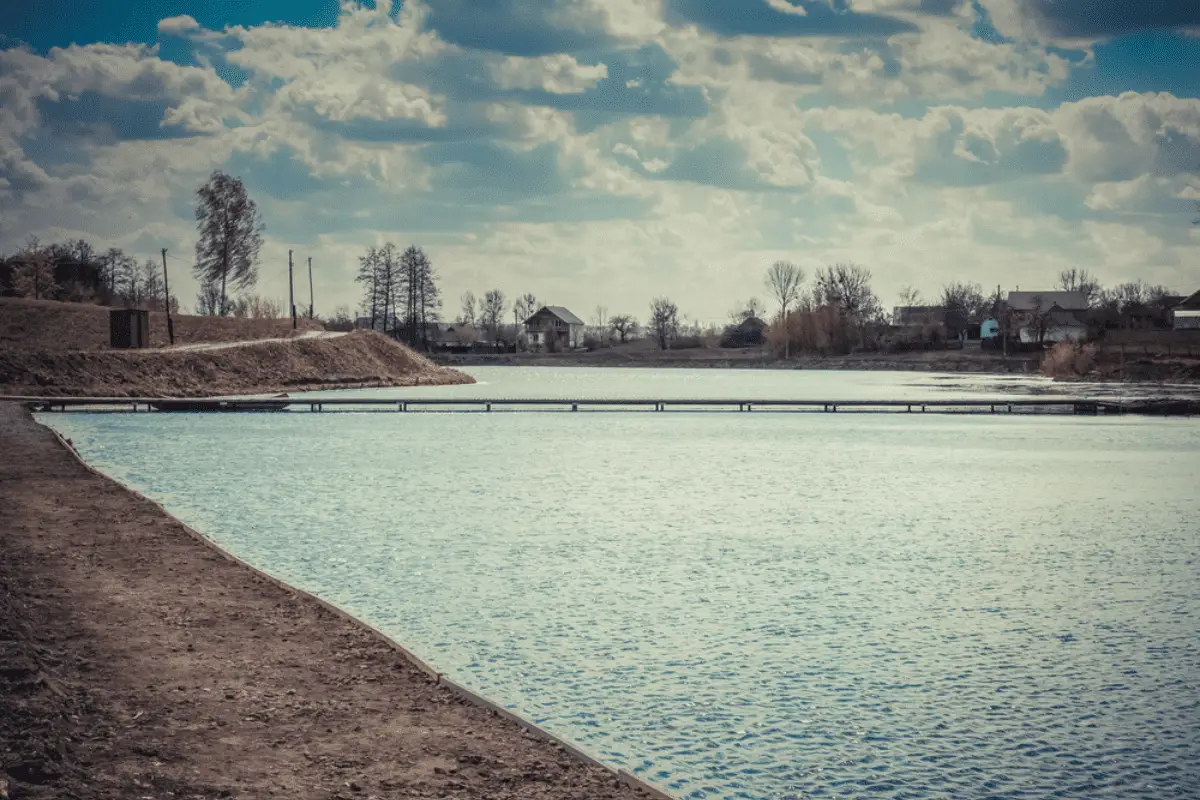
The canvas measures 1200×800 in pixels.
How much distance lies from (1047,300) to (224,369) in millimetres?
94863

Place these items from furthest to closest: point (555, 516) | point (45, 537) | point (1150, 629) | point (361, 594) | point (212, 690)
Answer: point (555, 516)
point (45, 537)
point (361, 594)
point (1150, 629)
point (212, 690)

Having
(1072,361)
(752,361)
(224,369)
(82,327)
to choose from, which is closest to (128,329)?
(224,369)

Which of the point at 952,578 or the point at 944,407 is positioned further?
the point at 944,407

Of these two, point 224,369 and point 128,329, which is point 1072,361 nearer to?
point 224,369

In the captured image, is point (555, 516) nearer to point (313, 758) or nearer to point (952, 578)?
point (952, 578)

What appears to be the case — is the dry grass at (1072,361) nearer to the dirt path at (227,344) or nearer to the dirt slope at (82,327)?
the dirt path at (227,344)

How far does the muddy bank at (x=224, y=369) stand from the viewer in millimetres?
50906

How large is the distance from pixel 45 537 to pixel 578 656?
7561 millimetres

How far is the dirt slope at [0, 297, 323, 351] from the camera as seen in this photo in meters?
59.5

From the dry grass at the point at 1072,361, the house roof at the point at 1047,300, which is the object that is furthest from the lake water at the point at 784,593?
the house roof at the point at 1047,300

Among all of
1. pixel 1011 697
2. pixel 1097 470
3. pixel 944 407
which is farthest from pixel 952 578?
pixel 944 407

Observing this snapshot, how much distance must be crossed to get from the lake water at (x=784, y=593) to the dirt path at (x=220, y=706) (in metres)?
0.78

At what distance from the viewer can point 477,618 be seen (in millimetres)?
10930

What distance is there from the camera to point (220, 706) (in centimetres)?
761
